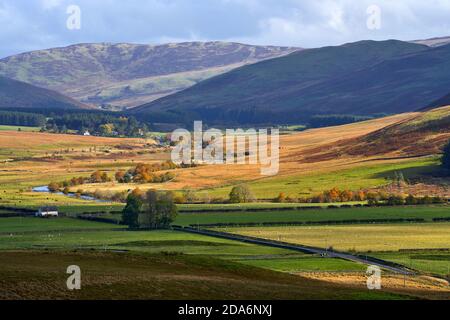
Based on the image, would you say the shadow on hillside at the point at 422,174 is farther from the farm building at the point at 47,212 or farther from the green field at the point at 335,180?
the farm building at the point at 47,212

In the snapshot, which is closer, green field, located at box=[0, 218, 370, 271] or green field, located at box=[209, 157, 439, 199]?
green field, located at box=[0, 218, 370, 271]

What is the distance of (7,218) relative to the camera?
127500 millimetres

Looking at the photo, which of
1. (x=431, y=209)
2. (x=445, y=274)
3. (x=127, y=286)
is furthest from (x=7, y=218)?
(x=127, y=286)

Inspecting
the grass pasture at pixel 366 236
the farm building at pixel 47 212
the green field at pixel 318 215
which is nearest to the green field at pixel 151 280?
the grass pasture at pixel 366 236

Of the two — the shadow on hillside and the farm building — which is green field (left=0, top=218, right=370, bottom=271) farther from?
the shadow on hillside

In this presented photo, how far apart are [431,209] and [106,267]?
3164 inches

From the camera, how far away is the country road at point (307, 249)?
8281 cm

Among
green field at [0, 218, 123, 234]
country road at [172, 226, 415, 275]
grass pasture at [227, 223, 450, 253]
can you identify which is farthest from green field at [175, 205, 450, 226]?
green field at [0, 218, 123, 234]

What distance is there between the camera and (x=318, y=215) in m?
129

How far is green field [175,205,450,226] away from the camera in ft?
409

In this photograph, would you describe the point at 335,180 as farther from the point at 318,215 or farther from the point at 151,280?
Result: the point at 151,280

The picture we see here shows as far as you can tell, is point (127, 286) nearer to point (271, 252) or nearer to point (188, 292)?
point (188, 292)

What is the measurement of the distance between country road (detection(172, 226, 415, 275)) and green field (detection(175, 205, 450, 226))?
26.7 feet
